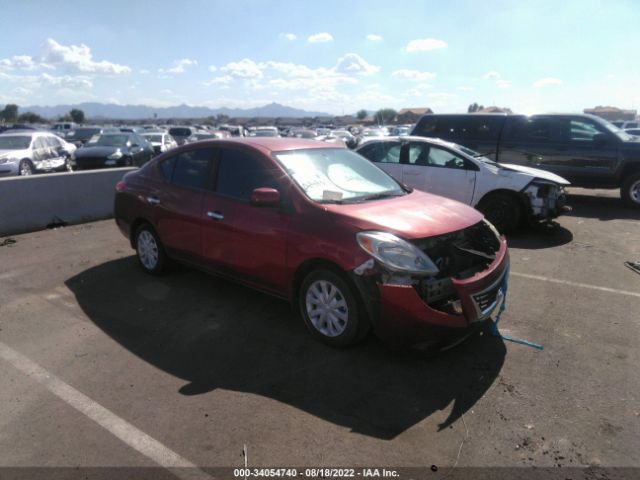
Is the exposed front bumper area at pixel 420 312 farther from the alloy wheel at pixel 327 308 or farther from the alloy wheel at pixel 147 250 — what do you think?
the alloy wheel at pixel 147 250

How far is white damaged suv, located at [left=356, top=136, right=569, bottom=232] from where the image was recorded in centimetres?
747

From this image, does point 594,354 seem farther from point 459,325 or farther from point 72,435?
point 72,435

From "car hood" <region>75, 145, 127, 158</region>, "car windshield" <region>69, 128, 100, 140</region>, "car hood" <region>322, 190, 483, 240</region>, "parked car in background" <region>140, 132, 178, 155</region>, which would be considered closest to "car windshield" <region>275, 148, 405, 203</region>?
"car hood" <region>322, 190, 483, 240</region>

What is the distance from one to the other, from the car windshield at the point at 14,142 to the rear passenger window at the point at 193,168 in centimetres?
1072

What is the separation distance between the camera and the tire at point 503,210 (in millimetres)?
7574

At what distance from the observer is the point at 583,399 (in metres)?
3.21

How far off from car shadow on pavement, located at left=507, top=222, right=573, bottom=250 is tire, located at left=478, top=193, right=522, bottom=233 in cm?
21

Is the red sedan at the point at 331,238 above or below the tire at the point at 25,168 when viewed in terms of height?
above

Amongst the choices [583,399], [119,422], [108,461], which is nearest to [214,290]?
[119,422]

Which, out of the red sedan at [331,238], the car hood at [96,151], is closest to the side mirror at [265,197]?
the red sedan at [331,238]

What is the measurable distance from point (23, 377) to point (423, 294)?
10.1ft

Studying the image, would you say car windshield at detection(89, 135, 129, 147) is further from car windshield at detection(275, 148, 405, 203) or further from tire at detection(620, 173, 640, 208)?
tire at detection(620, 173, 640, 208)

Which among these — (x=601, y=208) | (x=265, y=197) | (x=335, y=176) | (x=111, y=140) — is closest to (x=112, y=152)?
(x=111, y=140)

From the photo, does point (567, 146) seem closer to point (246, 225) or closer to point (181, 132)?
point (246, 225)
